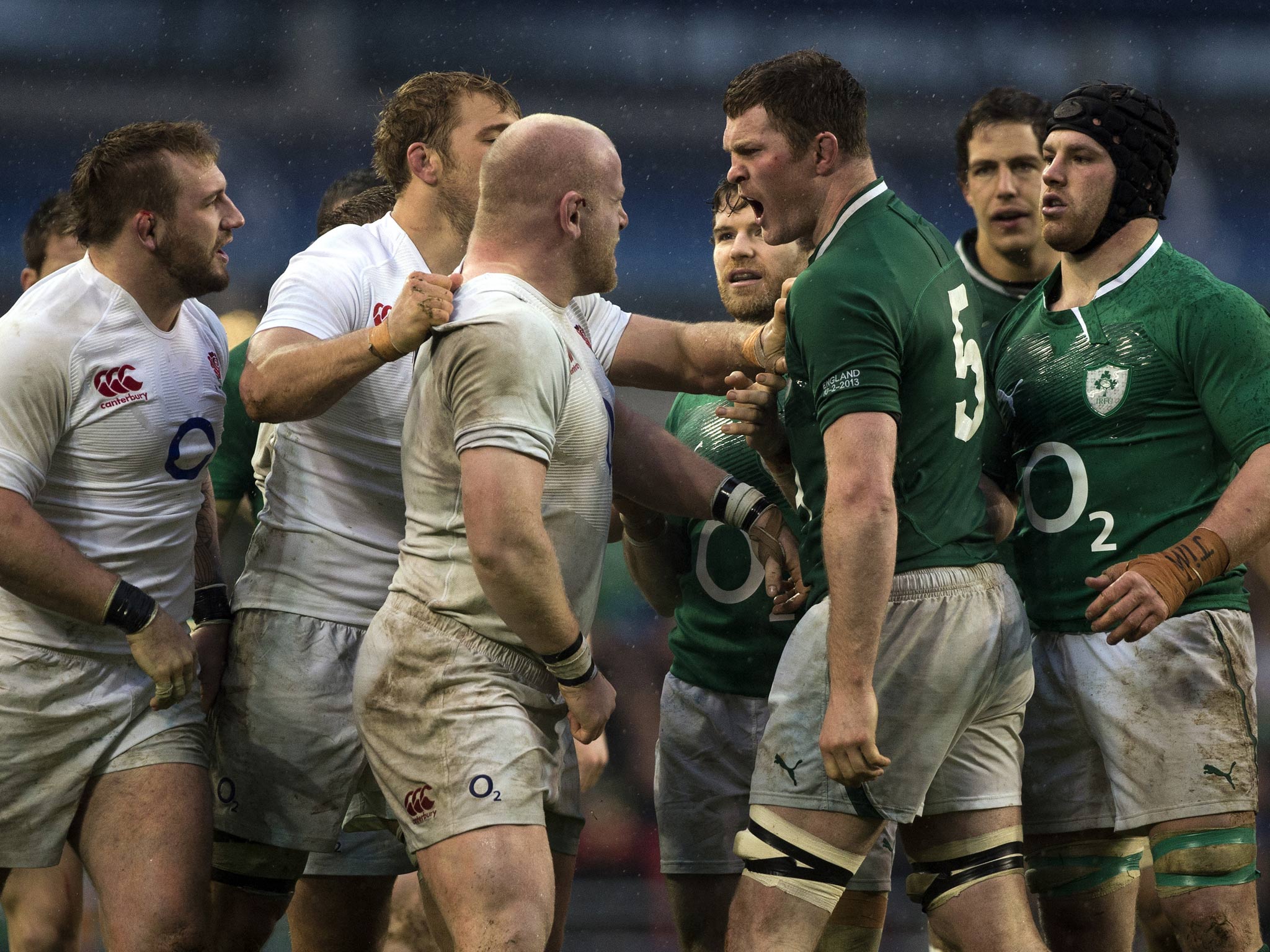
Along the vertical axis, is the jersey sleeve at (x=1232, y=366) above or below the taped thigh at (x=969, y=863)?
above

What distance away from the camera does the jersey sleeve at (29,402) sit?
10.6 feet

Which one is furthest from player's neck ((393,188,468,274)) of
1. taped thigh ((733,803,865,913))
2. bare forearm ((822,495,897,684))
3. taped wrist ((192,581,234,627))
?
taped thigh ((733,803,865,913))

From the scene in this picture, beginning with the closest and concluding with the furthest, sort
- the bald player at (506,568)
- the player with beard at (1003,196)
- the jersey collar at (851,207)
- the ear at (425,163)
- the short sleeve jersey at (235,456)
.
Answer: the bald player at (506,568) → the jersey collar at (851,207) → the ear at (425,163) → the short sleeve jersey at (235,456) → the player with beard at (1003,196)

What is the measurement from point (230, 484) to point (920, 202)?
6.46 m

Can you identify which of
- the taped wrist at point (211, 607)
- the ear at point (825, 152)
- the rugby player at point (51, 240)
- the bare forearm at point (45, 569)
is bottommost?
the taped wrist at point (211, 607)

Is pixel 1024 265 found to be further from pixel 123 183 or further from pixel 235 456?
pixel 123 183

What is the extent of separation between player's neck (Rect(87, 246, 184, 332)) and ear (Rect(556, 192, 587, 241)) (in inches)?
42.6

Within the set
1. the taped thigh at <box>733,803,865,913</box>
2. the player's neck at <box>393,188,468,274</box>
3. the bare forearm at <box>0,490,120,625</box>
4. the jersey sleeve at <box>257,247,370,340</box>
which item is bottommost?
the taped thigh at <box>733,803,865,913</box>

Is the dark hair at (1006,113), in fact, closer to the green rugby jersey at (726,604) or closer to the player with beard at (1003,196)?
the player with beard at (1003,196)

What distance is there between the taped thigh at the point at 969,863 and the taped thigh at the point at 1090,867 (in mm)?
542

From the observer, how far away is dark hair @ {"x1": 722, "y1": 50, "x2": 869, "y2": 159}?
3.17m

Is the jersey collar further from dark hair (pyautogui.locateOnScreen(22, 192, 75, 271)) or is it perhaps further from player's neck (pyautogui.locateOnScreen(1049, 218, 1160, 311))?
dark hair (pyautogui.locateOnScreen(22, 192, 75, 271))

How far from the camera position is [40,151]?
9656 mm

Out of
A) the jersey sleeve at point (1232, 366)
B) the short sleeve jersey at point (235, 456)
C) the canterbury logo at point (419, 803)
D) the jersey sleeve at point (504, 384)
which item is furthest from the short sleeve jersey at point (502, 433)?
the short sleeve jersey at point (235, 456)
